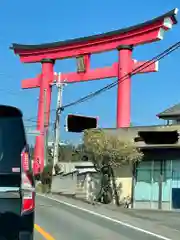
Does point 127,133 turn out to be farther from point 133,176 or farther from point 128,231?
point 128,231

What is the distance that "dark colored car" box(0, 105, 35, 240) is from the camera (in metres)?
5.51

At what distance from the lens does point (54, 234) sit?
1331 cm

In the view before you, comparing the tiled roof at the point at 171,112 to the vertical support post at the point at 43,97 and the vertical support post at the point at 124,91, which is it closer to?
the vertical support post at the point at 124,91

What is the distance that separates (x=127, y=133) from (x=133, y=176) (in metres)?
2.61

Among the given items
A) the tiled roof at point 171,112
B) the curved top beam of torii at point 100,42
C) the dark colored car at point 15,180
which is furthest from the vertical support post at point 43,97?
the dark colored car at point 15,180

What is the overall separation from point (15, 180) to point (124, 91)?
3962 centimetres

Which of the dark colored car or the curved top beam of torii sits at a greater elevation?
the curved top beam of torii

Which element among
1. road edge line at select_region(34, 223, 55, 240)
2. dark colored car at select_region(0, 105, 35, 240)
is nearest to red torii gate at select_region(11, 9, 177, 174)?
road edge line at select_region(34, 223, 55, 240)

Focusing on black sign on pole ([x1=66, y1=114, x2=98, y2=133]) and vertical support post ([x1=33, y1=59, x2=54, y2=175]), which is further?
vertical support post ([x1=33, y1=59, x2=54, y2=175])

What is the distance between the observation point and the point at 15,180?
219 inches

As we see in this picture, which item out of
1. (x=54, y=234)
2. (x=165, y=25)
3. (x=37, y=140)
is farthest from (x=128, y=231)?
(x=37, y=140)

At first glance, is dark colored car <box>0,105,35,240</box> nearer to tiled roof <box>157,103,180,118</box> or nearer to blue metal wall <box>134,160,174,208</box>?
blue metal wall <box>134,160,174,208</box>

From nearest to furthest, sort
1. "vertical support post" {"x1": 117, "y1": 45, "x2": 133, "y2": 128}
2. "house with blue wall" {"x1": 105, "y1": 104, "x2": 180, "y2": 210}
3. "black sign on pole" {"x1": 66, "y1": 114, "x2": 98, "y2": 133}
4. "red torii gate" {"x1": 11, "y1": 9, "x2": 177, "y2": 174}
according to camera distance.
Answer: "house with blue wall" {"x1": 105, "y1": 104, "x2": 180, "y2": 210} < "black sign on pole" {"x1": 66, "y1": 114, "x2": 98, "y2": 133} < "vertical support post" {"x1": 117, "y1": 45, "x2": 133, "y2": 128} < "red torii gate" {"x1": 11, "y1": 9, "x2": 177, "y2": 174}

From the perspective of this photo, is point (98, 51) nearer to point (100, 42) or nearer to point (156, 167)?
point (100, 42)
